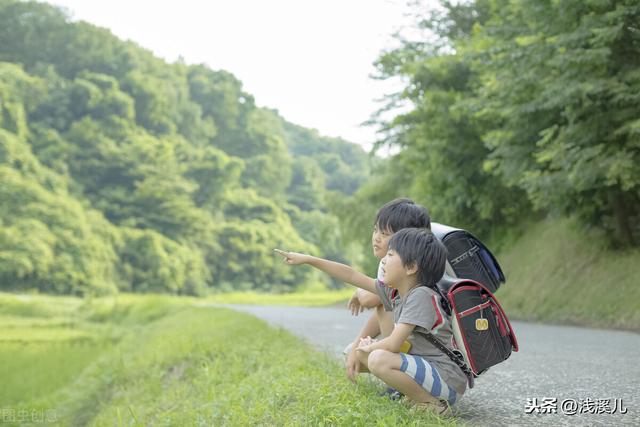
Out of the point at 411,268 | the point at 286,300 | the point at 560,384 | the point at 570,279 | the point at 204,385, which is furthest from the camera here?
the point at 286,300

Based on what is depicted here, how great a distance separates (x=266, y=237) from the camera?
49.5 m

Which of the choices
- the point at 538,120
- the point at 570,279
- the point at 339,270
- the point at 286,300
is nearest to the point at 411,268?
the point at 339,270

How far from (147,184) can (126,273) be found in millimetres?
6045

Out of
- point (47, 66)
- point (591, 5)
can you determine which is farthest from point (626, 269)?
point (47, 66)

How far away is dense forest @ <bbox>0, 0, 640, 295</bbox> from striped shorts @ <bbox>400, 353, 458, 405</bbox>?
644cm

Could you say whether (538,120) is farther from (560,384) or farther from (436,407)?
(436,407)

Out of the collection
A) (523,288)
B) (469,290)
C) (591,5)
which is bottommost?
(523,288)

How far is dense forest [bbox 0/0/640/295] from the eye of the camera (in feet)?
29.9

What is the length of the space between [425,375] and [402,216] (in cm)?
88

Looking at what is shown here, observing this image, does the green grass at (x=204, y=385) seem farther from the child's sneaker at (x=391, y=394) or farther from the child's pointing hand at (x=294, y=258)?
the child's pointing hand at (x=294, y=258)

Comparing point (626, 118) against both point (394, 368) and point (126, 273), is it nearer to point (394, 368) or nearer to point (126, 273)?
point (394, 368)

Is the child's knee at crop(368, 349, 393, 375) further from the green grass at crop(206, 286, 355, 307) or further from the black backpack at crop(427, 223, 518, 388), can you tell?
the green grass at crop(206, 286, 355, 307)

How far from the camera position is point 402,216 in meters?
3.56

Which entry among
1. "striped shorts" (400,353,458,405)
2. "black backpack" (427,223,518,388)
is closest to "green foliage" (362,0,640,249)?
"black backpack" (427,223,518,388)
